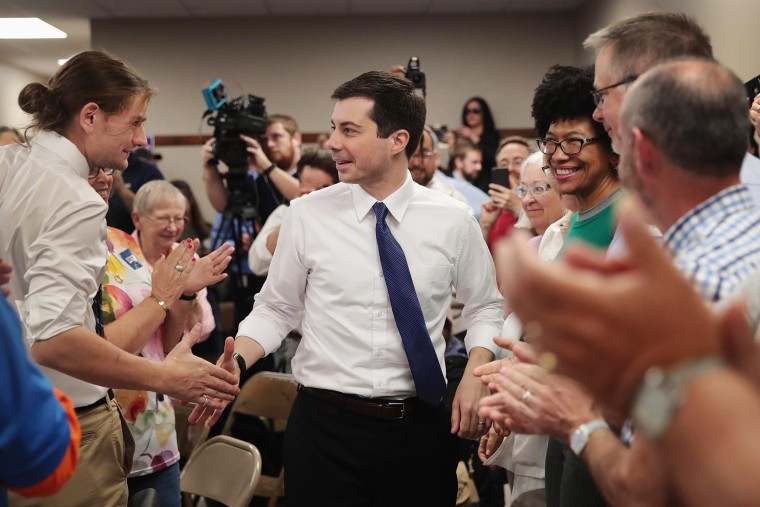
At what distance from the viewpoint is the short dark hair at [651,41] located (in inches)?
64.0

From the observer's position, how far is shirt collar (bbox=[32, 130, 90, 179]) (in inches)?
76.4

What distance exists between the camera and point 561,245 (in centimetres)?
233

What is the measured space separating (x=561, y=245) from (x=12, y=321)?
5.40ft

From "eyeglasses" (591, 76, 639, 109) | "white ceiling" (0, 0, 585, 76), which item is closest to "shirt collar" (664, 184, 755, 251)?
"eyeglasses" (591, 76, 639, 109)

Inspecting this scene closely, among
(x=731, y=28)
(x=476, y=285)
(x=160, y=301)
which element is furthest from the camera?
(x=731, y=28)

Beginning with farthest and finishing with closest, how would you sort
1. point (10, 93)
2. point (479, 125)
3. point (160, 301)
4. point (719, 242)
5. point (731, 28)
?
point (10, 93) < point (479, 125) < point (731, 28) < point (160, 301) < point (719, 242)

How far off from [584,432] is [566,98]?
116 centimetres

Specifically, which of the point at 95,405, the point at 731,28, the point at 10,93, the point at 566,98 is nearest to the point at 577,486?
the point at 566,98

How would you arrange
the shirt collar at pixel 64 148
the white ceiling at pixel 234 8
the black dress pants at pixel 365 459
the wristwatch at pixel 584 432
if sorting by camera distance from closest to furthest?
1. the wristwatch at pixel 584 432
2. the shirt collar at pixel 64 148
3. the black dress pants at pixel 365 459
4. the white ceiling at pixel 234 8

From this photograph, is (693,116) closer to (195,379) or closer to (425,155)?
(195,379)

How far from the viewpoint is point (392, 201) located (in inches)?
91.0

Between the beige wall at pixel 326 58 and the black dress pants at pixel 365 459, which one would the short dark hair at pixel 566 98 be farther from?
the beige wall at pixel 326 58

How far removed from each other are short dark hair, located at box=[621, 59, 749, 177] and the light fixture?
8.07 metres

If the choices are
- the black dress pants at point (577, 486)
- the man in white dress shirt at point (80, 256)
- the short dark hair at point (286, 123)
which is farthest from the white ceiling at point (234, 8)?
the black dress pants at point (577, 486)
